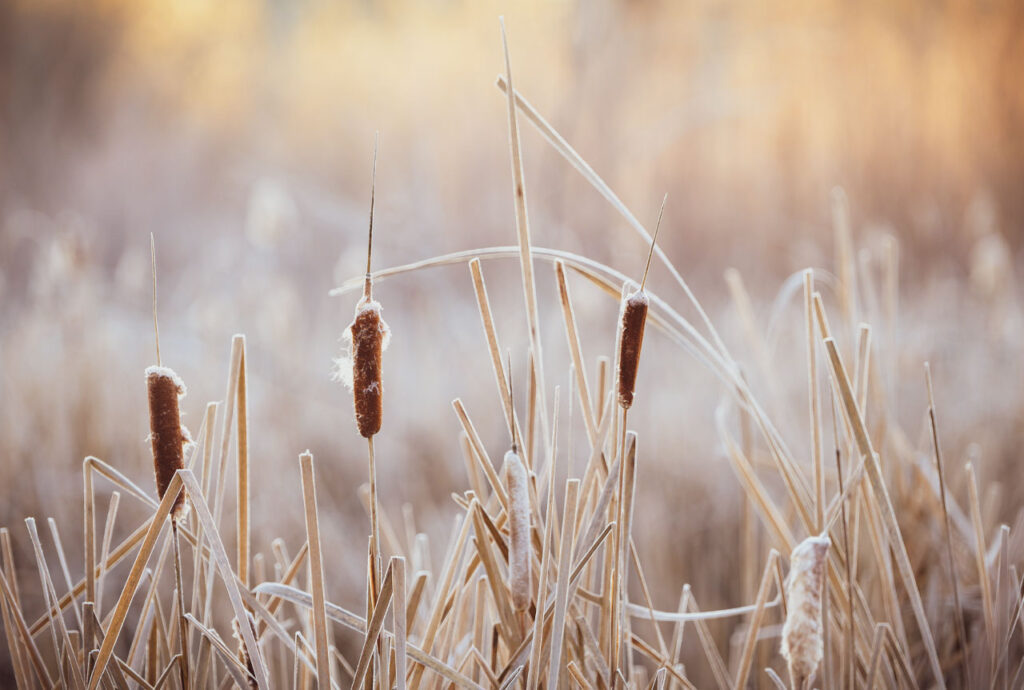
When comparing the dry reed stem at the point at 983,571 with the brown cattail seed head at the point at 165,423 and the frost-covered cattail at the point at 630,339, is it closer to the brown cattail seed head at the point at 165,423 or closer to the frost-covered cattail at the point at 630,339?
the frost-covered cattail at the point at 630,339

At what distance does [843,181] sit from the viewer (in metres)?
2.22

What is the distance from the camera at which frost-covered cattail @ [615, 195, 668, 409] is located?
0.81 ft

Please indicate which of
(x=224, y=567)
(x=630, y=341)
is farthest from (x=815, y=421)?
(x=224, y=567)

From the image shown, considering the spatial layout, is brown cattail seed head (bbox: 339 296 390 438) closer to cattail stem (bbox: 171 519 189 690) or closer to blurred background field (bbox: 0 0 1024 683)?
cattail stem (bbox: 171 519 189 690)

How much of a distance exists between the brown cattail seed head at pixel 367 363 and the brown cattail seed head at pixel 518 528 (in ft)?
0.16

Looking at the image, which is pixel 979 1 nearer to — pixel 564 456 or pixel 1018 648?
pixel 564 456

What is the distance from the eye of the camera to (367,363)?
0.25 meters

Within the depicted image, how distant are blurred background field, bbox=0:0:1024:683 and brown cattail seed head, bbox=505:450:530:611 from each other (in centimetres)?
29

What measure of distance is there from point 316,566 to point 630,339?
0.13 metres

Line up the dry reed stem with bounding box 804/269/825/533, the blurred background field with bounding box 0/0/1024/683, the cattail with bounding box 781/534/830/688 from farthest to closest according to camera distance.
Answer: the blurred background field with bounding box 0/0/1024/683 < the dry reed stem with bounding box 804/269/825/533 < the cattail with bounding box 781/534/830/688

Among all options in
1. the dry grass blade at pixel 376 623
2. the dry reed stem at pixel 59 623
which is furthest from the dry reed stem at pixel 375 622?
the dry reed stem at pixel 59 623

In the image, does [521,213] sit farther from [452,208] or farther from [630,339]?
[452,208]

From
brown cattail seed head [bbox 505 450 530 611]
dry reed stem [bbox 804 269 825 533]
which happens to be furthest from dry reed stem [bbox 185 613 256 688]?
dry reed stem [bbox 804 269 825 533]

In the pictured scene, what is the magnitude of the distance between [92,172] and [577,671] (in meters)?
3.30
